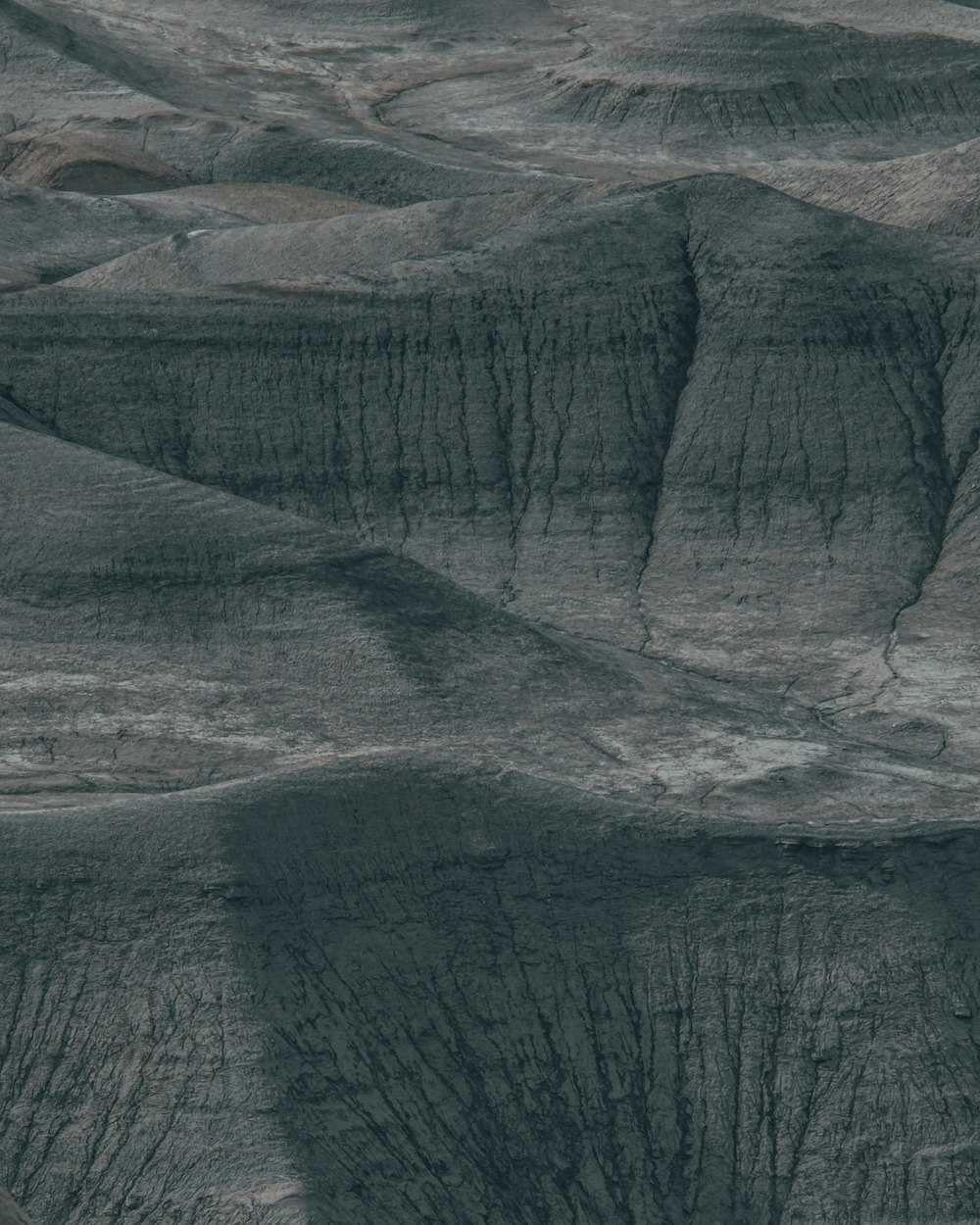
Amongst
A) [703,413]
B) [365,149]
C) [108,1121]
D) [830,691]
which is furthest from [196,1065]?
[365,149]

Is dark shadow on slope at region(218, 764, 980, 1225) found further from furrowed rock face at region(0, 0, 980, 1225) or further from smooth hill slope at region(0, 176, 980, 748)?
smooth hill slope at region(0, 176, 980, 748)

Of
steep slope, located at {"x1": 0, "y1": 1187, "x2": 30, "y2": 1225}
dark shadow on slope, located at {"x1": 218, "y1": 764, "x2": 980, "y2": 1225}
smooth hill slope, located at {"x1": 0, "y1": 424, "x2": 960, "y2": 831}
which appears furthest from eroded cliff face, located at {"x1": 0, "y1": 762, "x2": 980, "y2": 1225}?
steep slope, located at {"x1": 0, "y1": 1187, "x2": 30, "y2": 1225}

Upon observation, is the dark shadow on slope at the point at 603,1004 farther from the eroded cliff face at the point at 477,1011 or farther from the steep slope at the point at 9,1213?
the steep slope at the point at 9,1213

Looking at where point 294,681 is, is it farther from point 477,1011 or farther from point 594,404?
point 594,404

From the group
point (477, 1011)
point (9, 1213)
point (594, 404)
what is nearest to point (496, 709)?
point (477, 1011)

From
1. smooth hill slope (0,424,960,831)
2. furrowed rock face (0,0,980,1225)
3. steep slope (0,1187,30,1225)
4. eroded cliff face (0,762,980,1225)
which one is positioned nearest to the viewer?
steep slope (0,1187,30,1225)

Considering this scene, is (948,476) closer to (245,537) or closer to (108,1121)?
(245,537)
